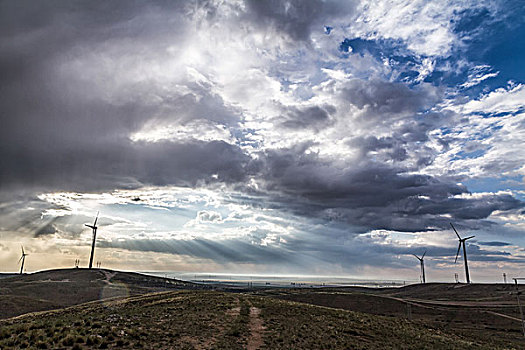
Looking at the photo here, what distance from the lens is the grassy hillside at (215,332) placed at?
1088 inches

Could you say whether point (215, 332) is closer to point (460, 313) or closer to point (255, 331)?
point (255, 331)

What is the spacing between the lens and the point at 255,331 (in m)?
37.9

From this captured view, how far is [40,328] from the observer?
3072 cm

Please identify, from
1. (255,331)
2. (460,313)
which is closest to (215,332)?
(255,331)

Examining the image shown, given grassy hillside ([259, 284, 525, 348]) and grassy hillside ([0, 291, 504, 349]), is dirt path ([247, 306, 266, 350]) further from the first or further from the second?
grassy hillside ([259, 284, 525, 348])

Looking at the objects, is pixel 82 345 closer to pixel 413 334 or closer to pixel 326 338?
pixel 326 338

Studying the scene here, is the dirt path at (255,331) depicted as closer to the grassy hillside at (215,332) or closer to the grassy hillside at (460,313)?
the grassy hillside at (215,332)

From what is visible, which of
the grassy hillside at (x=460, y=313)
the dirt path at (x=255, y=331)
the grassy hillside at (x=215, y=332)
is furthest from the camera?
the grassy hillside at (x=460, y=313)

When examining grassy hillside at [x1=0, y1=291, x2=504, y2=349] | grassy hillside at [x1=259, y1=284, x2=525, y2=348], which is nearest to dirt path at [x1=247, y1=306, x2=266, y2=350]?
grassy hillside at [x1=0, y1=291, x2=504, y2=349]

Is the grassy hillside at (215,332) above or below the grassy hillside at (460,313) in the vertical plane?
above

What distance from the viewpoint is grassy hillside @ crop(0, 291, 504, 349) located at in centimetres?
2762

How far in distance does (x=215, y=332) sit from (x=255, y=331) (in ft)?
16.3

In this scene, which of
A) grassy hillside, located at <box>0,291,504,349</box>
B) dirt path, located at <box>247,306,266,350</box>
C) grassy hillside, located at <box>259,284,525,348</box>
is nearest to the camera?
grassy hillside, located at <box>0,291,504,349</box>

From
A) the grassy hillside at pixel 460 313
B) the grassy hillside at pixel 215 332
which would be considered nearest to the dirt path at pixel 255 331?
the grassy hillside at pixel 215 332
